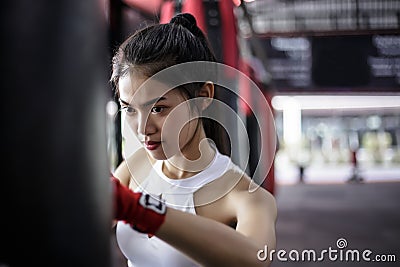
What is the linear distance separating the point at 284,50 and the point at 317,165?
143 inches

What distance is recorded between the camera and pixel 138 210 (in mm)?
315

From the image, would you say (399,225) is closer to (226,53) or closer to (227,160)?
(226,53)

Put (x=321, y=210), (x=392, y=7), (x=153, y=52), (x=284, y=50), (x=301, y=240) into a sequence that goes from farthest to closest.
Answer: (x=284, y=50) < (x=321, y=210) < (x=392, y=7) < (x=301, y=240) < (x=153, y=52)

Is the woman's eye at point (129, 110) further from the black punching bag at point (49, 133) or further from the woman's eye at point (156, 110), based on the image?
the black punching bag at point (49, 133)

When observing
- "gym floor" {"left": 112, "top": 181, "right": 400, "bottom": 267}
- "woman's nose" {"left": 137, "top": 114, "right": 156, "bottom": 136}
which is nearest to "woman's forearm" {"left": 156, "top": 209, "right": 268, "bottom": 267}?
"woman's nose" {"left": 137, "top": 114, "right": 156, "bottom": 136}

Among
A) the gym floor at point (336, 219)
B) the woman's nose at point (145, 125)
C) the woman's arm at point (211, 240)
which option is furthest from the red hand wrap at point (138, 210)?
the gym floor at point (336, 219)

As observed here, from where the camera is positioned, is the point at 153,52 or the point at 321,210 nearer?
the point at 153,52

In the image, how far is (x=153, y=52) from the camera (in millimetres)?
493

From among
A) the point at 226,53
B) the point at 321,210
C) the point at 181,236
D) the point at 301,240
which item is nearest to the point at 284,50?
the point at 321,210

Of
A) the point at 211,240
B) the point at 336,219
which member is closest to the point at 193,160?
the point at 211,240

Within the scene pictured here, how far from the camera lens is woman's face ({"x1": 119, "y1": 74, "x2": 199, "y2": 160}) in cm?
46

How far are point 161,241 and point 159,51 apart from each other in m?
0.18

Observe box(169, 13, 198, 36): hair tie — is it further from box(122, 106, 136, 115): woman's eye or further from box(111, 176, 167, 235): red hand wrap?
box(111, 176, 167, 235): red hand wrap

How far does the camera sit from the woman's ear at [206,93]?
529mm
